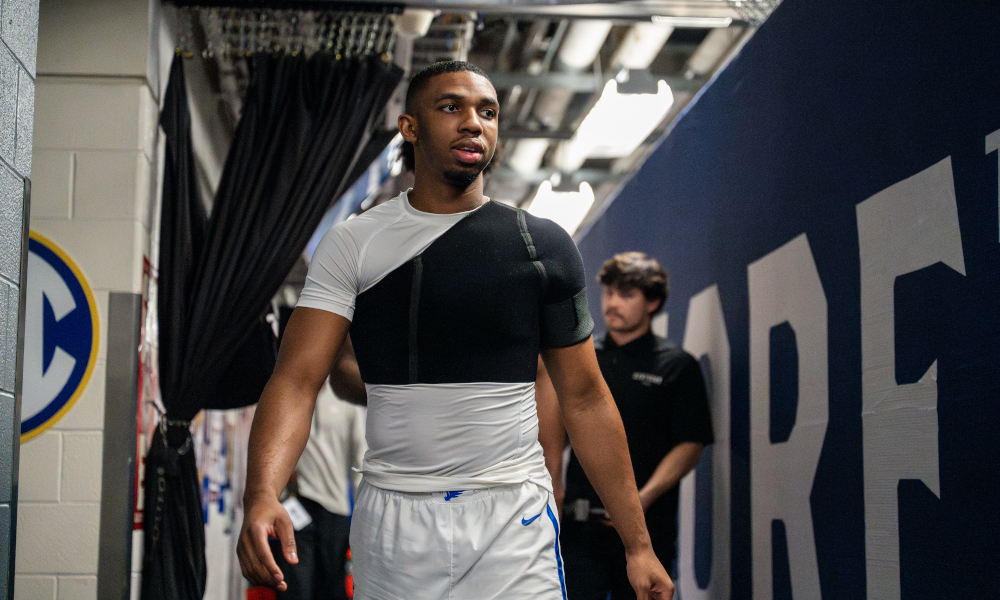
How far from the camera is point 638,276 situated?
3447 millimetres

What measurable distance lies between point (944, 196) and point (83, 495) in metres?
2.62

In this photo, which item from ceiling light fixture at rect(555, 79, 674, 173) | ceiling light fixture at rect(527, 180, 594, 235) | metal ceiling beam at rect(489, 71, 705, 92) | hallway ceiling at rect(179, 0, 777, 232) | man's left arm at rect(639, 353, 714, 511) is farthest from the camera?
ceiling light fixture at rect(527, 180, 594, 235)

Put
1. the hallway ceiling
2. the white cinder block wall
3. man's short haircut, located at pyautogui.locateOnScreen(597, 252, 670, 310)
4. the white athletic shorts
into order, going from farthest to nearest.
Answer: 1. the hallway ceiling
2. man's short haircut, located at pyautogui.locateOnScreen(597, 252, 670, 310)
3. the white cinder block wall
4. the white athletic shorts

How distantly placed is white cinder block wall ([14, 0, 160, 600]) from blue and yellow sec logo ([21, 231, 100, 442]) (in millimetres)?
33

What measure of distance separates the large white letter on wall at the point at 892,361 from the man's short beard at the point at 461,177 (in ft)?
3.35

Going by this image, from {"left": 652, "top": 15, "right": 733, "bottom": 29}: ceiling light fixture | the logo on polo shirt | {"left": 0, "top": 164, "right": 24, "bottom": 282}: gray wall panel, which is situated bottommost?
the logo on polo shirt

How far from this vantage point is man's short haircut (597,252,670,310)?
3459 millimetres

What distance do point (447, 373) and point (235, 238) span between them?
189 centimetres

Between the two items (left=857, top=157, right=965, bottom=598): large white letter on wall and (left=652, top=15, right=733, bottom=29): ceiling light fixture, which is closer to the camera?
(left=857, top=157, right=965, bottom=598): large white letter on wall

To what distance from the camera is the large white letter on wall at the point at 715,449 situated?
350 centimetres

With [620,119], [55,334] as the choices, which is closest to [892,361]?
[55,334]

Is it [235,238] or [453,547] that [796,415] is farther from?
[235,238]

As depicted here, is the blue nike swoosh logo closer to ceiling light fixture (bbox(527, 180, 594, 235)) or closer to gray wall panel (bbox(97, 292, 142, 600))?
gray wall panel (bbox(97, 292, 142, 600))

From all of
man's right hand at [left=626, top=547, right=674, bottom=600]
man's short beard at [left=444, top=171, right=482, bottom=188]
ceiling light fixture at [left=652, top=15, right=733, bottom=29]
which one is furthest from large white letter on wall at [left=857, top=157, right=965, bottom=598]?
ceiling light fixture at [left=652, top=15, right=733, bottom=29]
